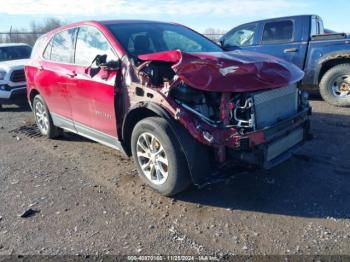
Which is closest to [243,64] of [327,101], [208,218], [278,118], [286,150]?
[278,118]

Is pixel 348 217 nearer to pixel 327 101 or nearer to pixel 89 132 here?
pixel 89 132

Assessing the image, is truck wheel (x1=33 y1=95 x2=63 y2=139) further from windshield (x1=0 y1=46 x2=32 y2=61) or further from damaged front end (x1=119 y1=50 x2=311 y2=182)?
windshield (x1=0 y1=46 x2=32 y2=61)

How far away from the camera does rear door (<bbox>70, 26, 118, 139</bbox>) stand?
4430 millimetres

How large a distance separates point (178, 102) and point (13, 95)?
23.3ft

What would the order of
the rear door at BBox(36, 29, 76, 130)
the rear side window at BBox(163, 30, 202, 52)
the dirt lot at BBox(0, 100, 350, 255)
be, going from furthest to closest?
the rear door at BBox(36, 29, 76, 130), the rear side window at BBox(163, 30, 202, 52), the dirt lot at BBox(0, 100, 350, 255)

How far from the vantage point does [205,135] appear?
3.51 metres

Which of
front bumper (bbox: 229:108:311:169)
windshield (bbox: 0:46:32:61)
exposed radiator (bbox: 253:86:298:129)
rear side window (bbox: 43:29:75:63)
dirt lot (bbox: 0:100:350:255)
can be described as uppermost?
rear side window (bbox: 43:29:75:63)

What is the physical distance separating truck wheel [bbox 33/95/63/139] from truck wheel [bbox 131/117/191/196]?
8.94ft

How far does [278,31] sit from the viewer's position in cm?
861

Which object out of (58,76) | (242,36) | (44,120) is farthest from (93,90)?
(242,36)

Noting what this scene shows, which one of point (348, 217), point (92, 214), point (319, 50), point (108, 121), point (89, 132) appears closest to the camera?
point (348, 217)

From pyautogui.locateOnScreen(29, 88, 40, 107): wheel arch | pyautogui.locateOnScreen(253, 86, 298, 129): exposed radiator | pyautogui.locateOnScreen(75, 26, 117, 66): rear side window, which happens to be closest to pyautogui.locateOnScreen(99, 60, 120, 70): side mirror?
pyautogui.locateOnScreen(75, 26, 117, 66): rear side window

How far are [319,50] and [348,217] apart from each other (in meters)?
5.33

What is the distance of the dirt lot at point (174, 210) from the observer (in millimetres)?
3242
